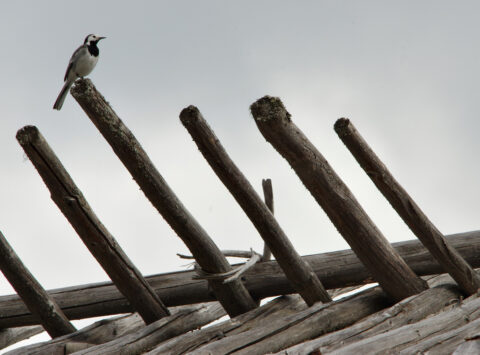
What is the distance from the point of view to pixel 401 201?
3754 millimetres

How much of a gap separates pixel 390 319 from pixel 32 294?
2.25 meters

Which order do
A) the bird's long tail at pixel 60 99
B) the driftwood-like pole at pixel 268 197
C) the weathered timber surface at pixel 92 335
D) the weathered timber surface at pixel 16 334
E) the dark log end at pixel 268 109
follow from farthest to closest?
the bird's long tail at pixel 60 99 < the weathered timber surface at pixel 16 334 < the driftwood-like pole at pixel 268 197 < the weathered timber surface at pixel 92 335 < the dark log end at pixel 268 109

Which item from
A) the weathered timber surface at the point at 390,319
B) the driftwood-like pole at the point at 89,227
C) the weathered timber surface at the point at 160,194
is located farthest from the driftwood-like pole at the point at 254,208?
the driftwood-like pole at the point at 89,227

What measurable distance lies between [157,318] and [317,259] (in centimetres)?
103

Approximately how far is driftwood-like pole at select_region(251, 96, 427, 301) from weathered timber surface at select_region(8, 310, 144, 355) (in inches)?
56.8

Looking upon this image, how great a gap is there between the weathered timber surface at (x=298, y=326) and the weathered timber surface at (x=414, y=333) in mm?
518

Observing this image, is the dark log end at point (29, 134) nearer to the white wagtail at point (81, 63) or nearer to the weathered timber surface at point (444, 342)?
the weathered timber surface at point (444, 342)

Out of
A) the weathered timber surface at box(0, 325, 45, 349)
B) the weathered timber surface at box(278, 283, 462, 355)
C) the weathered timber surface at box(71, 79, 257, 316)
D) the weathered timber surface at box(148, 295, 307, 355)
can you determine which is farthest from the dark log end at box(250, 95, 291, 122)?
the weathered timber surface at box(0, 325, 45, 349)

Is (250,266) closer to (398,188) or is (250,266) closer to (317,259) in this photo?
(317,259)

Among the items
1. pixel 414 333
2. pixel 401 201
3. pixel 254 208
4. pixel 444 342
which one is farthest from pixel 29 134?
pixel 444 342

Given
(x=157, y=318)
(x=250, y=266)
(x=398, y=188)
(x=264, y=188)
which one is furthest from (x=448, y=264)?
(x=157, y=318)

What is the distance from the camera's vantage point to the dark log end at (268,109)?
345 cm

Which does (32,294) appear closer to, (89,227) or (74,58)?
(89,227)

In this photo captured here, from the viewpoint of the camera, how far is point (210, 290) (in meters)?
4.54
